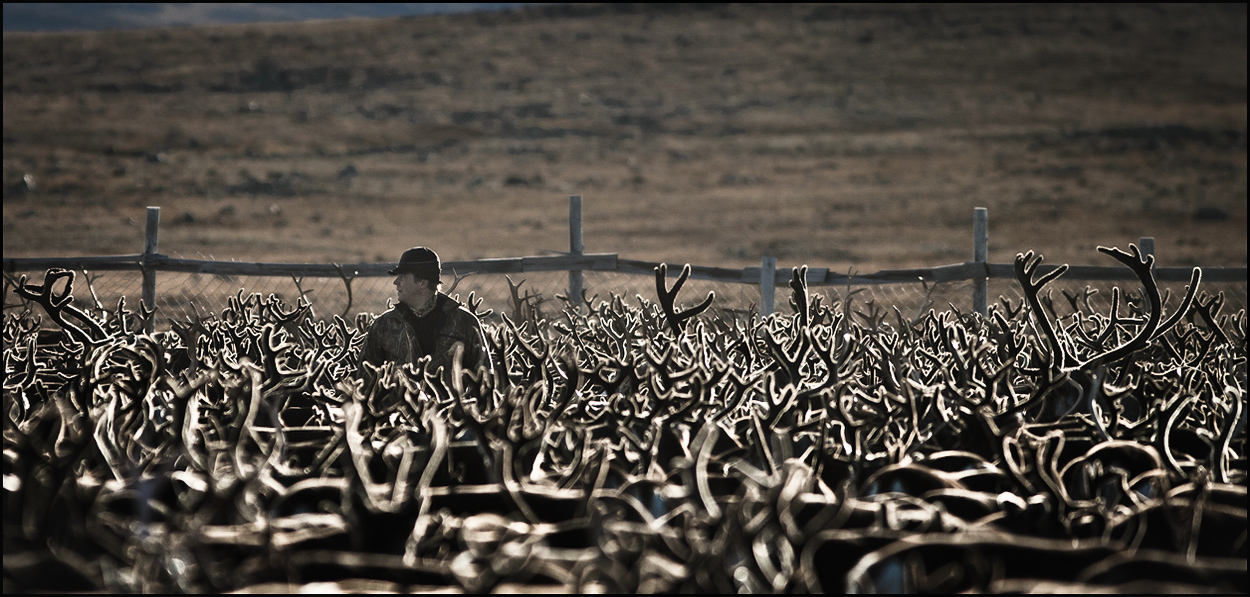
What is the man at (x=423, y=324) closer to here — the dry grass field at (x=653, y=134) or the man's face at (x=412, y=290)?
the man's face at (x=412, y=290)

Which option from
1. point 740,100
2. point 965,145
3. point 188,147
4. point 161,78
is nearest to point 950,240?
point 965,145

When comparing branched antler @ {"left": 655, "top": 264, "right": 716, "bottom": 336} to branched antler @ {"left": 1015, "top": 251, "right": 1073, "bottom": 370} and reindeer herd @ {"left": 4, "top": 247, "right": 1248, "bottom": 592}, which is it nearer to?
reindeer herd @ {"left": 4, "top": 247, "right": 1248, "bottom": 592}

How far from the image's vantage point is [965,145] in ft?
149

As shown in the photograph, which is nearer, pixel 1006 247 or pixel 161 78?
pixel 1006 247

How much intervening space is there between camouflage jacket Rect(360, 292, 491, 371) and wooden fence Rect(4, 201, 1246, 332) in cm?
248

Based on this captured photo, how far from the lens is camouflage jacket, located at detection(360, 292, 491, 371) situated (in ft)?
17.9

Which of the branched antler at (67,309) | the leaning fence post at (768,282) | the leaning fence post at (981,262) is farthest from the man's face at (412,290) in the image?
the leaning fence post at (981,262)

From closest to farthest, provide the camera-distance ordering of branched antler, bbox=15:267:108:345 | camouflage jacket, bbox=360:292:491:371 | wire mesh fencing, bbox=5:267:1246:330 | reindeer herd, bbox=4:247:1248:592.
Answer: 1. reindeer herd, bbox=4:247:1248:592
2. branched antler, bbox=15:267:108:345
3. camouflage jacket, bbox=360:292:491:371
4. wire mesh fencing, bbox=5:267:1246:330

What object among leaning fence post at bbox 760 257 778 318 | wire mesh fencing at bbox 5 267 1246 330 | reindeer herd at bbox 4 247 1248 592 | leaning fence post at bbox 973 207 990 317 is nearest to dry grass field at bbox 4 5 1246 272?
wire mesh fencing at bbox 5 267 1246 330

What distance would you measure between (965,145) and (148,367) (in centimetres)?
4467

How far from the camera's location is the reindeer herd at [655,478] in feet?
8.11

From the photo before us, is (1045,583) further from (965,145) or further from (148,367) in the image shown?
(965,145)

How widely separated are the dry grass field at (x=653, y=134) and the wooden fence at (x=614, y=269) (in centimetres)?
1863

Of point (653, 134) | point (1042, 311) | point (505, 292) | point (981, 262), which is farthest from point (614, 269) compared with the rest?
point (653, 134)
